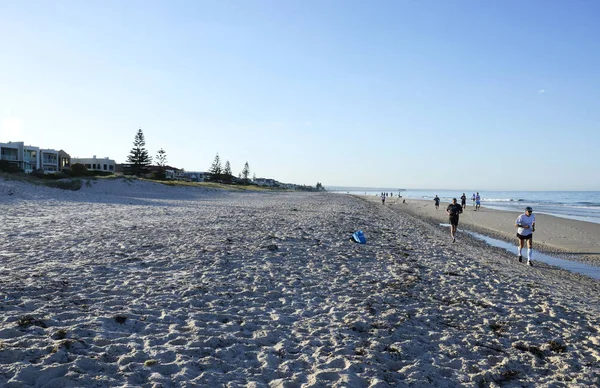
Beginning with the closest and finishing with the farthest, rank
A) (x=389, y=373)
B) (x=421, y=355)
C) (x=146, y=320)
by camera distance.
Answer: (x=389, y=373), (x=421, y=355), (x=146, y=320)

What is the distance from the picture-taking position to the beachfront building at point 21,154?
228 feet

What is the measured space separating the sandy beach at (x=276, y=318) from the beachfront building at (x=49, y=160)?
277 feet

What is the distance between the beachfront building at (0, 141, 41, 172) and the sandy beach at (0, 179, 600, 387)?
245 ft

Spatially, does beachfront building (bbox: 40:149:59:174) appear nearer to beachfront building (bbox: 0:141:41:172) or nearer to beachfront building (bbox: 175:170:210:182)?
beachfront building (bbox: 0:141:41:172)

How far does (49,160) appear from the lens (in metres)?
83.3

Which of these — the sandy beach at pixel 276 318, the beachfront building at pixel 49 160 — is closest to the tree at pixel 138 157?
the beachfront building at pixel 49 160

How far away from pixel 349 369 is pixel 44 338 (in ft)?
12.5

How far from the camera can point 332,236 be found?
47.2ft

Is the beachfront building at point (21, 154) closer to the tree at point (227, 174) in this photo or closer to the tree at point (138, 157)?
the tree at point (138, 157)

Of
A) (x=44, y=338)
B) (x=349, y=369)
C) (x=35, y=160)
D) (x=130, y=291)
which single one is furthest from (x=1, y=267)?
(x=35, y=160)

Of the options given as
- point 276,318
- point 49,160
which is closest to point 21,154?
point 49,160

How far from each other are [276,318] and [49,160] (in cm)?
9628

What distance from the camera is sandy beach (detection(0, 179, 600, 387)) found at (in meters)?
4.28

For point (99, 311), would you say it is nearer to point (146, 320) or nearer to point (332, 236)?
point (146, 320)
